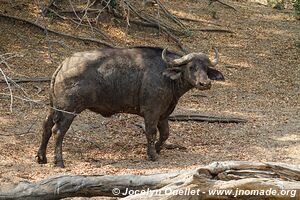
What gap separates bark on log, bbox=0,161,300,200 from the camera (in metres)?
6.05

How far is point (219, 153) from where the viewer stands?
10.2m

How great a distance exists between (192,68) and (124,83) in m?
1.11

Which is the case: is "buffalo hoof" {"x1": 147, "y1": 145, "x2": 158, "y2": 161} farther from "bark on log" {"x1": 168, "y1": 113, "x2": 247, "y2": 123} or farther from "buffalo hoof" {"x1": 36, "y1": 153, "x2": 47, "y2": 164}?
"bark on log" {"x1": 168, "y1": 113, "x2": 247, "y2": 123}

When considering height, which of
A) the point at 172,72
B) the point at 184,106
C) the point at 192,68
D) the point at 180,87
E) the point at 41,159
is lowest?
the point at 184,106

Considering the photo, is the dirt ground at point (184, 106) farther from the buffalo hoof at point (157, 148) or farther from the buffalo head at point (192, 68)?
the buffalo head at point (192, 68)

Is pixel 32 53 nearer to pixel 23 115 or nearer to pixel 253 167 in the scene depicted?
pixel 23 115

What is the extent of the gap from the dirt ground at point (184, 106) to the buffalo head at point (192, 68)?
1289 mm

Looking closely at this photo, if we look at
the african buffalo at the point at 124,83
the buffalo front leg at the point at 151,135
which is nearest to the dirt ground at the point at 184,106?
the buffalo front leg at the point at 151,135

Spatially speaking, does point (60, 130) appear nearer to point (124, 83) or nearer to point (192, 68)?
point (124, 83)

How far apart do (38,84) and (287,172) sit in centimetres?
838

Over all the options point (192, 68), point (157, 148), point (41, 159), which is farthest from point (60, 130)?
point (192, 68)

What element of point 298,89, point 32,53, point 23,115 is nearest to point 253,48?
point 298,89

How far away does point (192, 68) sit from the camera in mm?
9773

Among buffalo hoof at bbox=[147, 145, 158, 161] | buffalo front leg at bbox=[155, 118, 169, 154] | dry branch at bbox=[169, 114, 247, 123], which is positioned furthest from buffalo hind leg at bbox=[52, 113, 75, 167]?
dry branch at bbox=[169, 114, 247, 123]
